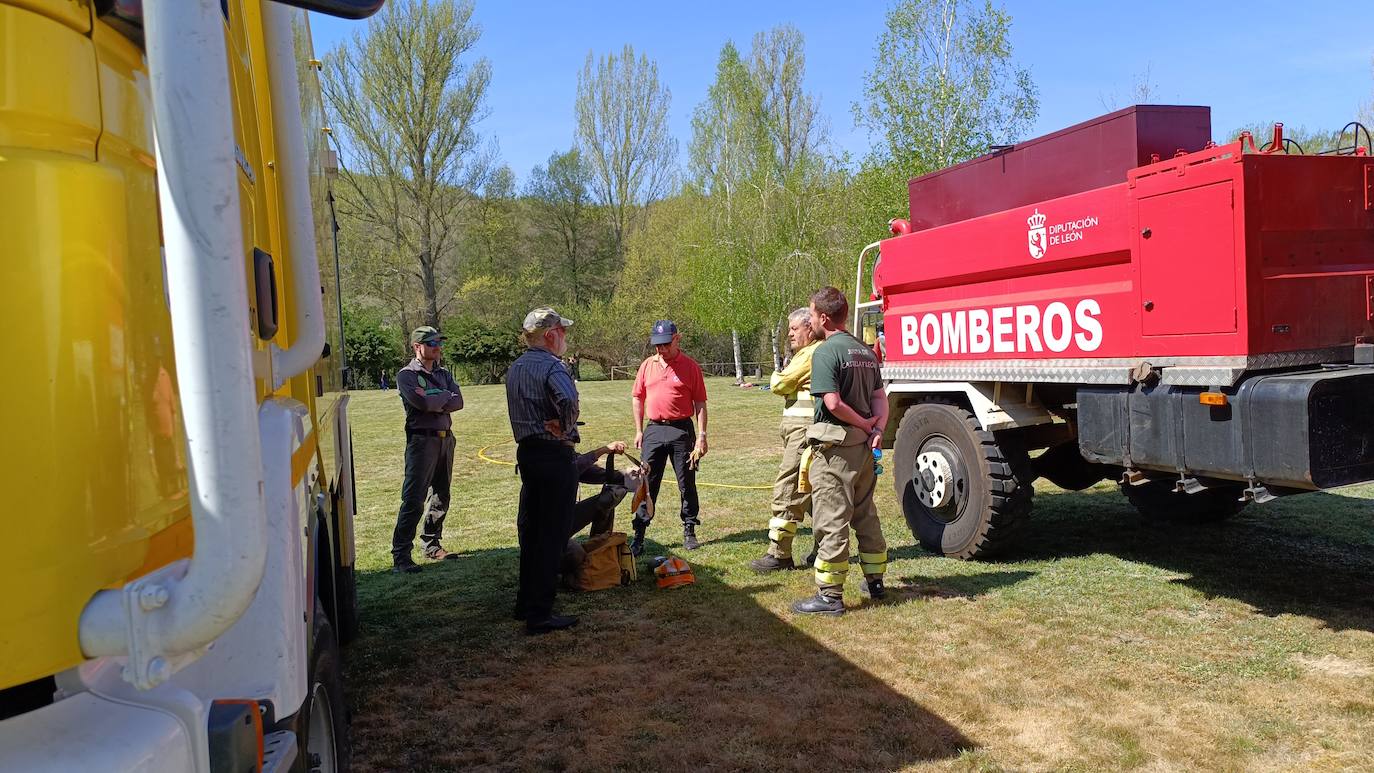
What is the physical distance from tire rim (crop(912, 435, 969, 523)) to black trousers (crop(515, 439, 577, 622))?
2588mm

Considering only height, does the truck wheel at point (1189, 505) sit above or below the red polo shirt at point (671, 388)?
below

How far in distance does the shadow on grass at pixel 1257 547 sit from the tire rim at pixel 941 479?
24.5 inches

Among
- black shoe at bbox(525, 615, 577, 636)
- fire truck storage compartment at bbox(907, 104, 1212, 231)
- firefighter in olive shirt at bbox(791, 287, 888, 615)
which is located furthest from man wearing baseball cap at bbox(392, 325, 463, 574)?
fire truck storage compartment at bbox(907, 104, 1212, 231)

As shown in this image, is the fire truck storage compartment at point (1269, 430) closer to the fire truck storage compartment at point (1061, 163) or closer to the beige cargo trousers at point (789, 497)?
the fire truck storage compartment at point (1061, 163)

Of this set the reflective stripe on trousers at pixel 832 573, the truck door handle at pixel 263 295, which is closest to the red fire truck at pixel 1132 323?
the reflective stripe on trousers at pixel 832 573

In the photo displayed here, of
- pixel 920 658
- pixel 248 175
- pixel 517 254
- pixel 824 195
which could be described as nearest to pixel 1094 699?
pixel 920 658

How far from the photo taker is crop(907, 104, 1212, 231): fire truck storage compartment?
5344 mm

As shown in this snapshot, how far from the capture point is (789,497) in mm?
6742

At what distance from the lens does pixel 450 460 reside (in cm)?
729

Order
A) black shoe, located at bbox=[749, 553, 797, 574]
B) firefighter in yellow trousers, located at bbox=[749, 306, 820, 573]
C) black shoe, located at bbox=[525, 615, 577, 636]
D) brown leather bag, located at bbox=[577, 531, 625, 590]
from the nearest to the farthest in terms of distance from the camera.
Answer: black shoe, located at bbox=[525, 615, 577, 636], brown leather bag, located at bbox=[577, 531, 625, 590], firefighter in yellow trousers, located at bbox=[749, 306, 820, 573], black shoe, located at bbox=[749, 553, 797, 574]

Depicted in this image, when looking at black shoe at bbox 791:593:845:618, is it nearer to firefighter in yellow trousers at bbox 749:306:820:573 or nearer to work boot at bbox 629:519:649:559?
firefighter in yellow trousers at bbox 749:306:820:573

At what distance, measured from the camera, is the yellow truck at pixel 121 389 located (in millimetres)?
1171

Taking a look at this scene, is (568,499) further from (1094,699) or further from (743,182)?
(743,182)

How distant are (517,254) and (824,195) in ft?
64.6
